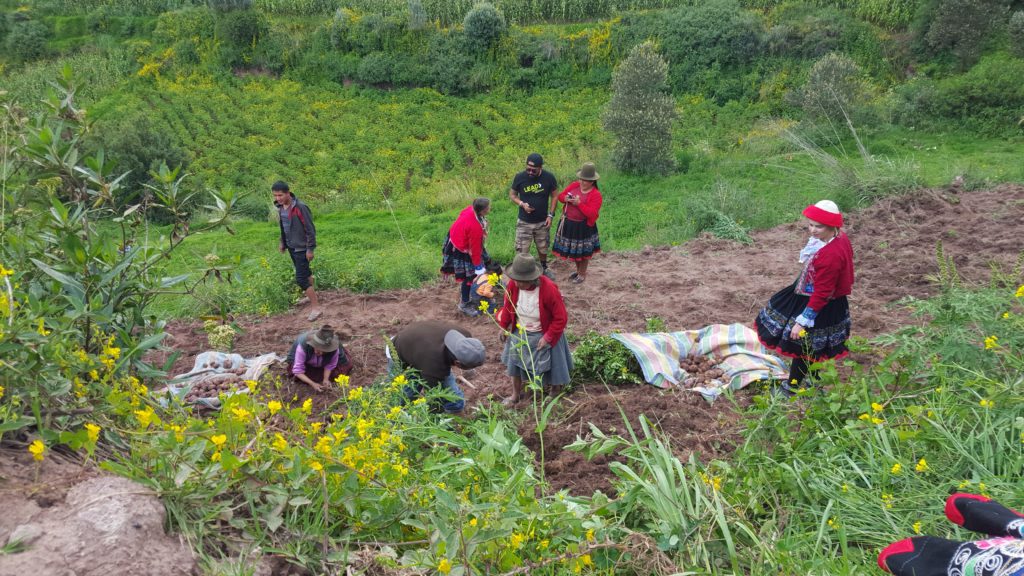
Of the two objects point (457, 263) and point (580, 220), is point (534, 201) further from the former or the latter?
point (457, 263)

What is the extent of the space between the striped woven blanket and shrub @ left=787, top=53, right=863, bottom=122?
1036cm

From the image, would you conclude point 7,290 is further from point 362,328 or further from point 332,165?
point 332,165

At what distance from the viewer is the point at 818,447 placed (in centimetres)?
348

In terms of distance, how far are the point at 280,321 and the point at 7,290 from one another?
16.4ft

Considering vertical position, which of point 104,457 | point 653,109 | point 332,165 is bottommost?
point 332,165

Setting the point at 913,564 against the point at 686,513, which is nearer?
the point at 913,564

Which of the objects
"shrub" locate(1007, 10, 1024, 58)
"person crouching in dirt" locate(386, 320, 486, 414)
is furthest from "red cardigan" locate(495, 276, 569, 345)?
"shrub" locate(1007, 10, 1024, 58)

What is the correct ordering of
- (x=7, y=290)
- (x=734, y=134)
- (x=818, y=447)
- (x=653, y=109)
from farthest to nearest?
(x=734, y=134), (x=653, y=109), (x=818, y=447), (x=7, y=290)

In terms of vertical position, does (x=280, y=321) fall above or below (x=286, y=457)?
below

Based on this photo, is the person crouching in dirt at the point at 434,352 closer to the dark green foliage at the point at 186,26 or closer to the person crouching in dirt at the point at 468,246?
the person crouching in dirt at the point at 468,246

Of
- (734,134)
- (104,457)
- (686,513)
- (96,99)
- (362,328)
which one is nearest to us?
(104,457)

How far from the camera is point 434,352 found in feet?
14.6

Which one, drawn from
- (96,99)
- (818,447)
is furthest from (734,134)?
(96,99)

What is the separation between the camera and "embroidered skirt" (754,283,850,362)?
4523 millimetres
